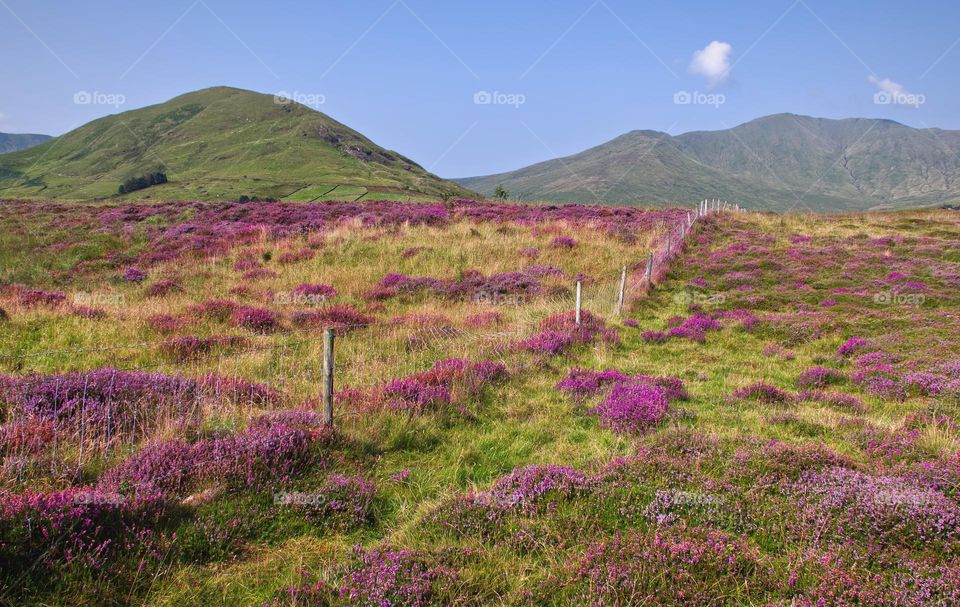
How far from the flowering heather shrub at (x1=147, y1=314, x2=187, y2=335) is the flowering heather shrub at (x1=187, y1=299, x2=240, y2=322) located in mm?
568

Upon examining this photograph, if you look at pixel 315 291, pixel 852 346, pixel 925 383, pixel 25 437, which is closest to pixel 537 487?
pixel 25 437

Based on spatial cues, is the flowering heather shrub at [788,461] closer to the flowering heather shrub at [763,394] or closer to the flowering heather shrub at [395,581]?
the flowering heather shrub at [763,394]

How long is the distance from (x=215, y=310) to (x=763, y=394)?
42.1ft

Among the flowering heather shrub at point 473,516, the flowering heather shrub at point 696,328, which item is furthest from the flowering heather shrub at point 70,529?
the flowering heather shrub at point 696,328

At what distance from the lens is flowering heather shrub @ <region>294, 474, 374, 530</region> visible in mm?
4598

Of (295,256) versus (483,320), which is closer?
(483,320)

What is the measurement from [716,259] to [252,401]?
23.0 meters

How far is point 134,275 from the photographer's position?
16.5 meters

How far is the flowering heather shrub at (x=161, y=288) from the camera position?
47.1 feet

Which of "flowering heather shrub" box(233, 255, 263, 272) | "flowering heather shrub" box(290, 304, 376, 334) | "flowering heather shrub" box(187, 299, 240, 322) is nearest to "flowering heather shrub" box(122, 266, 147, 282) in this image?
"flowering heather shrub" box(233, 255, 263, 272)

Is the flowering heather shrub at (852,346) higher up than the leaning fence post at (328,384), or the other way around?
the leaning fence post at (328,384)

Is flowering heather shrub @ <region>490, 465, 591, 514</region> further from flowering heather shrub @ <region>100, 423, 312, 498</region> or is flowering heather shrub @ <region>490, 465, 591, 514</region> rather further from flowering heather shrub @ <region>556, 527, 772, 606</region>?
flowering heather shrub @ <region>100, 423, 312, 498</region>

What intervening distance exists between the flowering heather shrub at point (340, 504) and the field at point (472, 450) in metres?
0.03

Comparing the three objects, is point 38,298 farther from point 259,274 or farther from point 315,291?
point 315,291
